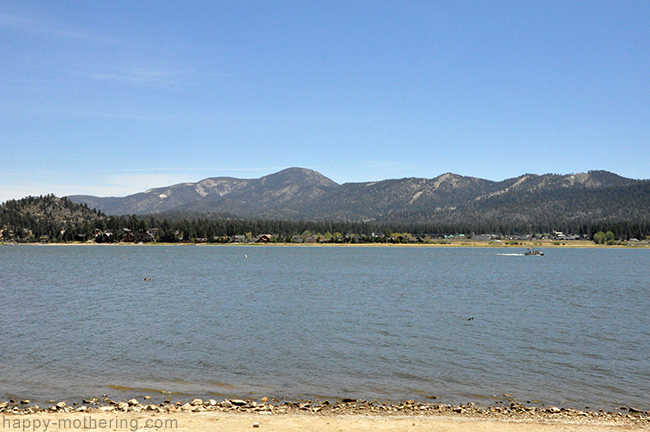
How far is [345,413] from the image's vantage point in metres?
18.4

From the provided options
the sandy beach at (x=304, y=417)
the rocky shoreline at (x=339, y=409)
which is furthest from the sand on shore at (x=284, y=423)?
the rocky shoreline at (x=339, y=409)

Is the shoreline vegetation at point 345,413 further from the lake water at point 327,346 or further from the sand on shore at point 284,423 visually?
the lake water at point 327,346

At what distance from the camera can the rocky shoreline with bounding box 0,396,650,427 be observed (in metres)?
18.2

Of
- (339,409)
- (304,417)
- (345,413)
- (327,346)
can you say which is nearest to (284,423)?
(304,417)

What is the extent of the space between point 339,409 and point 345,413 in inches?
21.9

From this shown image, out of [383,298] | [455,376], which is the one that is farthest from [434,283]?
[455,376]

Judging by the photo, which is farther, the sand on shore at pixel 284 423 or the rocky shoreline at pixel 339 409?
the rocky shoreline at pixel 339 409

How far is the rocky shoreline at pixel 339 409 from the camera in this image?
18.2 metres

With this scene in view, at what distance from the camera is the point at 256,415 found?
18.1m

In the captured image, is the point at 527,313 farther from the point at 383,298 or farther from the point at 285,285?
the point at 285,285

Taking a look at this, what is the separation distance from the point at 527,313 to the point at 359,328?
57.0 ft

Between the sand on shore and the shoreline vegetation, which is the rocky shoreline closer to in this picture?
the shoreline vegetation

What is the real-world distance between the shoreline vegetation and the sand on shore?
0.11ft

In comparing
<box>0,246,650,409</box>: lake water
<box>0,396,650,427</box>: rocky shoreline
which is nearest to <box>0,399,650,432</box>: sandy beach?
<box>0,396,650,427</box>: rocky shoreline
